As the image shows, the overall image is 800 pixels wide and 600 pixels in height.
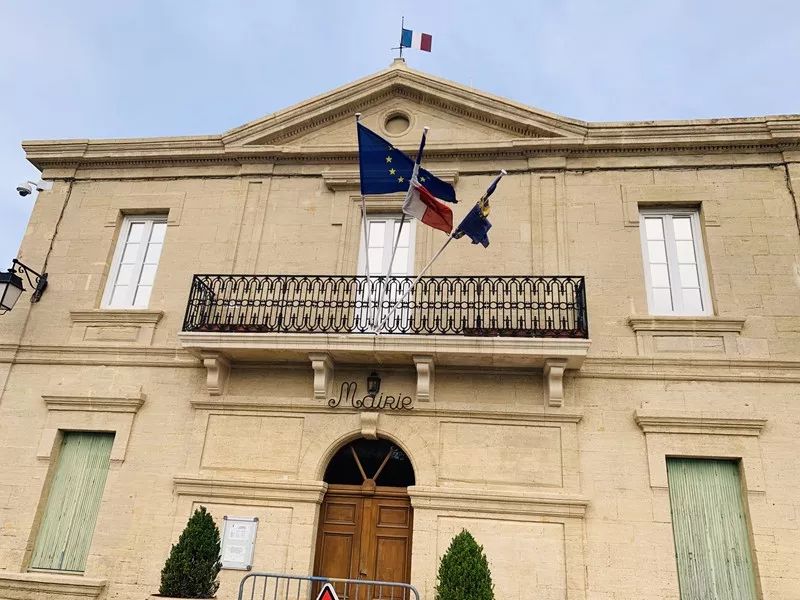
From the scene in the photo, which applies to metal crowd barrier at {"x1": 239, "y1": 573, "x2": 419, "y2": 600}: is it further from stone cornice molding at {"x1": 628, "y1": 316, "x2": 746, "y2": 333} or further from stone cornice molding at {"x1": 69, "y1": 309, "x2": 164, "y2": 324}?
stone cornice molding at {"x1": 628, "y1": 316, "x2": 746, "y2": 333}

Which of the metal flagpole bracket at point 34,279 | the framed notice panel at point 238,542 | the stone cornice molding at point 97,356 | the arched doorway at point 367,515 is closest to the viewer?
the framed notice panel at point 238,542

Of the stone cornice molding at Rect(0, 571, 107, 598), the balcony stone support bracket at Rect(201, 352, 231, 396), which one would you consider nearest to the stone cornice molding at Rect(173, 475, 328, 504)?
the balcony stone support bracket at Rect(201, 352, 231, 396)

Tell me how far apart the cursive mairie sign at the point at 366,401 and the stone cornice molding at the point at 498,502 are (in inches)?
44.0

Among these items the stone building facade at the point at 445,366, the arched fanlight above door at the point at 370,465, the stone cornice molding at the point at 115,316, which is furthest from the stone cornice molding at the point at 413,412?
the stone cornice molding at the point at 115,316

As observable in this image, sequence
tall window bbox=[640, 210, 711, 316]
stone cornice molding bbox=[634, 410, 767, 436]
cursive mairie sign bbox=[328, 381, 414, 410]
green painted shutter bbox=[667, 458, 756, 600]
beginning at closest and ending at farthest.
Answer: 1. green painted shutter bbox=[667, 458, 756, 600]
2. stone cornice molding bbox=[634, 410, 767, 436]
3. cursive mairie sign bbox=[328, 381, 414, 410]
4. tall window bbox=[640, 210, 711, 316]

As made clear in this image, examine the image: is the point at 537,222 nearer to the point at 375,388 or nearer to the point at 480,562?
the point at 375,388

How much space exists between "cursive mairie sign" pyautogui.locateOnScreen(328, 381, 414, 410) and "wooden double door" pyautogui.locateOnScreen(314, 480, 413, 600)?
1.03m

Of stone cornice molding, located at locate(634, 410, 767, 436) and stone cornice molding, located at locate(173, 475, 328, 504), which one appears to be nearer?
stone cornice molding, located at locate(634, 410, 767, 436)

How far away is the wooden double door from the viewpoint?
7496 millimetres

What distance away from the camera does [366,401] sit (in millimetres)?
8070

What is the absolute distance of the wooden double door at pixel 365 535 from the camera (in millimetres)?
7496

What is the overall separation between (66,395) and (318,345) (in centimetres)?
404

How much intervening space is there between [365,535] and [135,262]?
5.87m

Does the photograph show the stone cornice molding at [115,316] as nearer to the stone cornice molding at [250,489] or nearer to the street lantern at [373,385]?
the stone cornice molding at [250,489]
